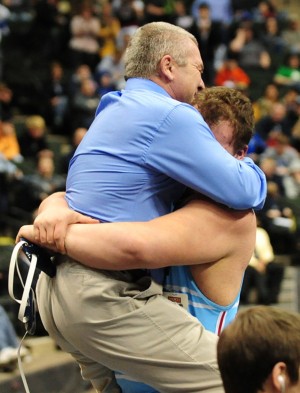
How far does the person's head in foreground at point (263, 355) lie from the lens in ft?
7.09

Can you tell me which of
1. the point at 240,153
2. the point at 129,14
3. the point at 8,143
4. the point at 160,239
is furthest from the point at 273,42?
the point at 160,239

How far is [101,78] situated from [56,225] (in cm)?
991

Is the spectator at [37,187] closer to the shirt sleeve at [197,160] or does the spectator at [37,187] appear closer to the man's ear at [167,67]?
the man's ear at [167,67]

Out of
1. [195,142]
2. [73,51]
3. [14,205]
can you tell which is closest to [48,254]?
[195,142]

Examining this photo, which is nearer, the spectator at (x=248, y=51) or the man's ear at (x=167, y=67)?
the man's ear at (x=167, y=67)

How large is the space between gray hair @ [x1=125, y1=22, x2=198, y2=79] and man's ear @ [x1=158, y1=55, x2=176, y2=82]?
0.01 meters

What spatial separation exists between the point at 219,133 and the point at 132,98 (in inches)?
12.1

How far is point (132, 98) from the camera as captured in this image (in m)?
2.92

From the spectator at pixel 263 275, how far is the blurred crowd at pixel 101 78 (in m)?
0.15

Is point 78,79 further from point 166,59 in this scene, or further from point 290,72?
point 166,59

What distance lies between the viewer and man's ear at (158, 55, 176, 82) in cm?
297

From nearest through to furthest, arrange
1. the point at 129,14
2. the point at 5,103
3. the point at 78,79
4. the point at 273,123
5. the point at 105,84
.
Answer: the point at 5,103 → the point at 78,79 → the point at 105,84 → the point at 273,123 → the point at 129,14

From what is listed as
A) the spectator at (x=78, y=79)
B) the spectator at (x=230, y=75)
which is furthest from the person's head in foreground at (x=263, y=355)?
the spectator at (x=230, y=75)

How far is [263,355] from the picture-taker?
216cm
